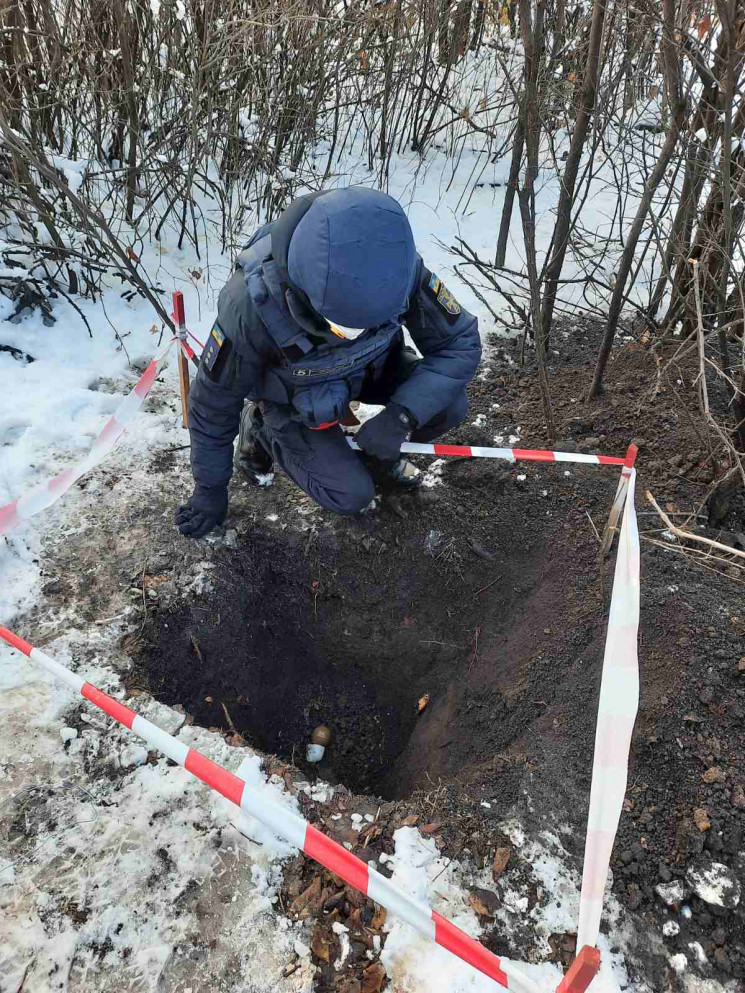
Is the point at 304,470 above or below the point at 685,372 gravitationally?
below

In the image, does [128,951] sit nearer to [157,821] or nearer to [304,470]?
[157,821]

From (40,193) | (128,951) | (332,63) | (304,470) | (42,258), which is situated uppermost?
(332,63)

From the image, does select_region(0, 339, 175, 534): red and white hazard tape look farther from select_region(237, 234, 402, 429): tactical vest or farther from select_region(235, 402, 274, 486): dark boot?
select_region(237, 234, 402, 429): tactical vest

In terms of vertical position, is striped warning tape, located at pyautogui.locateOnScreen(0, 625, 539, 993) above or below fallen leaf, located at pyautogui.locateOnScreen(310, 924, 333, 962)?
above

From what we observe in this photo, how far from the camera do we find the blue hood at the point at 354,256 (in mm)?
1887

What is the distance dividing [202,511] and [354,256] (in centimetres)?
132

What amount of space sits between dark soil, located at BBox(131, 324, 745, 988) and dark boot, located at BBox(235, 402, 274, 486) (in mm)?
74

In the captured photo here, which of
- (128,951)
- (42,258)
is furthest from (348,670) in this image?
(42,258)

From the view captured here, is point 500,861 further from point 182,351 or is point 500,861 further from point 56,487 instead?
point 182,351

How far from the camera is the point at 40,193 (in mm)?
3633

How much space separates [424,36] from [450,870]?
4.70m

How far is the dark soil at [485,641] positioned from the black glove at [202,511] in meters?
0.17

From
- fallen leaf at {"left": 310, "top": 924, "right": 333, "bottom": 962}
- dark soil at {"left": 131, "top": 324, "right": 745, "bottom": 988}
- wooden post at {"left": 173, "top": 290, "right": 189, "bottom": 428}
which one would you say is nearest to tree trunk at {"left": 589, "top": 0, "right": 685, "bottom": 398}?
dark soil at {"left": 131, "top": 324, "right": 745, "bottom": 988}

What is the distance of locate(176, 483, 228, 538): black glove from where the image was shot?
2.71 m
